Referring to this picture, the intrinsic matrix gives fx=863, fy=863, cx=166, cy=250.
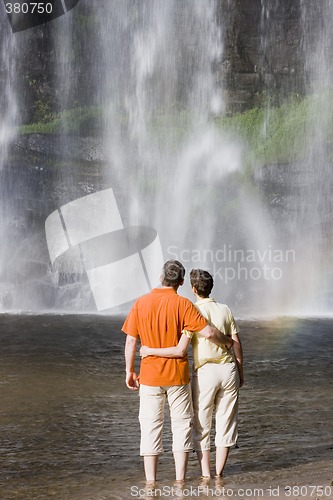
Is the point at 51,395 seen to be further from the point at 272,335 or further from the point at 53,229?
the point at 53,229

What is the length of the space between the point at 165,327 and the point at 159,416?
676mm

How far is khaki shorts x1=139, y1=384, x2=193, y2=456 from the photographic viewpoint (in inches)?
254

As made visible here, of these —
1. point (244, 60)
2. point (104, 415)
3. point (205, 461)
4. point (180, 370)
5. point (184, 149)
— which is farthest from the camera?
point (244, 60)

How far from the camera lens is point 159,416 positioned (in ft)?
21.3

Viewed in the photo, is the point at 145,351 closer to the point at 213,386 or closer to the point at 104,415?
the point at 213,386

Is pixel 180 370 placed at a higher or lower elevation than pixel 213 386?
higher

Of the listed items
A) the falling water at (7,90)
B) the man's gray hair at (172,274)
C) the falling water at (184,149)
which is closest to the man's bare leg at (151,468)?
the man's gray hair at (172,274)

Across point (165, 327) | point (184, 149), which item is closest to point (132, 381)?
point (165, 327)

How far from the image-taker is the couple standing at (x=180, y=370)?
6.45 m

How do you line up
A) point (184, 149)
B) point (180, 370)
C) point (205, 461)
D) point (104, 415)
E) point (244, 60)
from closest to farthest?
point (180, 370) < point (205, 461) < point (104, 415) < point (184, 149) < point (244, 60)

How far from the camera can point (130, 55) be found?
33219 millimetres

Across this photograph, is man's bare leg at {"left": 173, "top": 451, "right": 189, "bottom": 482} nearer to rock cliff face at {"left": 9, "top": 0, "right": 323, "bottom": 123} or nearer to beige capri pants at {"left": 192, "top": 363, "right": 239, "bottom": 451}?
beige capri pants at {"left": 192, "top": 363, "right": 239, "bottom": 451}

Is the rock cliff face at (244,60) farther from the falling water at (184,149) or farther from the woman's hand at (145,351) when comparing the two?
the woman's hand at (145,351)

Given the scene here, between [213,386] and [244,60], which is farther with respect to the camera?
[244,60]
